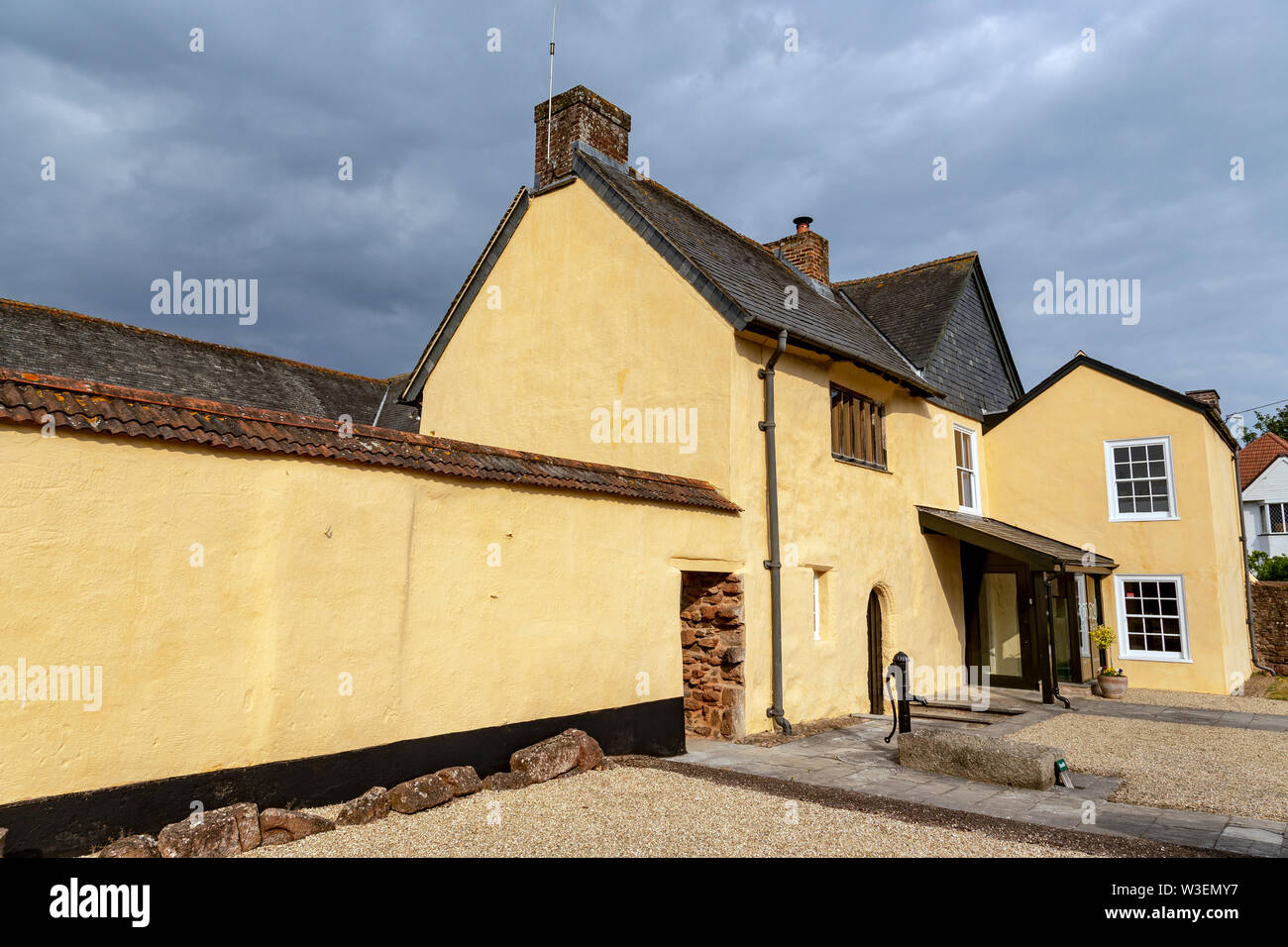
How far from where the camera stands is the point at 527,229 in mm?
13977

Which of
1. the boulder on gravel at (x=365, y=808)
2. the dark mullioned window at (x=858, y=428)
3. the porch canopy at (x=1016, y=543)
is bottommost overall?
the boulder on gravel at (x=365, y=808)

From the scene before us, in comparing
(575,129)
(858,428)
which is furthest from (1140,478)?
(575,129)

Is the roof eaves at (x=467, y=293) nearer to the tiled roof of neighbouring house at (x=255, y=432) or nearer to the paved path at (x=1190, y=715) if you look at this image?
the tiled roof of neighbouring house at (x=255, y=432)

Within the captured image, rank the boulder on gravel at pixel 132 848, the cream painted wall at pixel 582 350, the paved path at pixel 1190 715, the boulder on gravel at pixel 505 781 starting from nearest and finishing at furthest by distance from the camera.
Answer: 1. the boulder on gravel at pixel 132 848
2. the boulder on gravel at pixel 505 781
3. the cream painted wall at pixel 582 350
4. the paved path at pixel 1190 715

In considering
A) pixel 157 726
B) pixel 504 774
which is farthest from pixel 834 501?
pixel 157 726

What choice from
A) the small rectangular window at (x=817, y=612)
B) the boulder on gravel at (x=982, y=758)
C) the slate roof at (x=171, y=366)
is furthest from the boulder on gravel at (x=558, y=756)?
the slate roof at (x=171, y=366)

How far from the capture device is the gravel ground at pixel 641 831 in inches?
220

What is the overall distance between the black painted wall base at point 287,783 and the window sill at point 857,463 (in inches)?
226

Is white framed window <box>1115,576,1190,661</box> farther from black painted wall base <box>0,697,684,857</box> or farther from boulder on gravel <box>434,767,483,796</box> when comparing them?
boulder on gravel <box>434,767,483,796</box>

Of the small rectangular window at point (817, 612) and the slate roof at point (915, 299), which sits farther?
the slate roof at point (915, 299)

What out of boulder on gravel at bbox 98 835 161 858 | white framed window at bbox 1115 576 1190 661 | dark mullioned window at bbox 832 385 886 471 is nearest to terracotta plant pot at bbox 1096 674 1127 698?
white framed window at bbox 1115 576 1190 661

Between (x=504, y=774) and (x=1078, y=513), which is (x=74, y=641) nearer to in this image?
(x=504, y=774)

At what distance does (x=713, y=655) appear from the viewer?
1055 cm

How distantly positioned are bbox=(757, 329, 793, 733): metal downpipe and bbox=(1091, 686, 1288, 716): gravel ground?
26.3 ft
